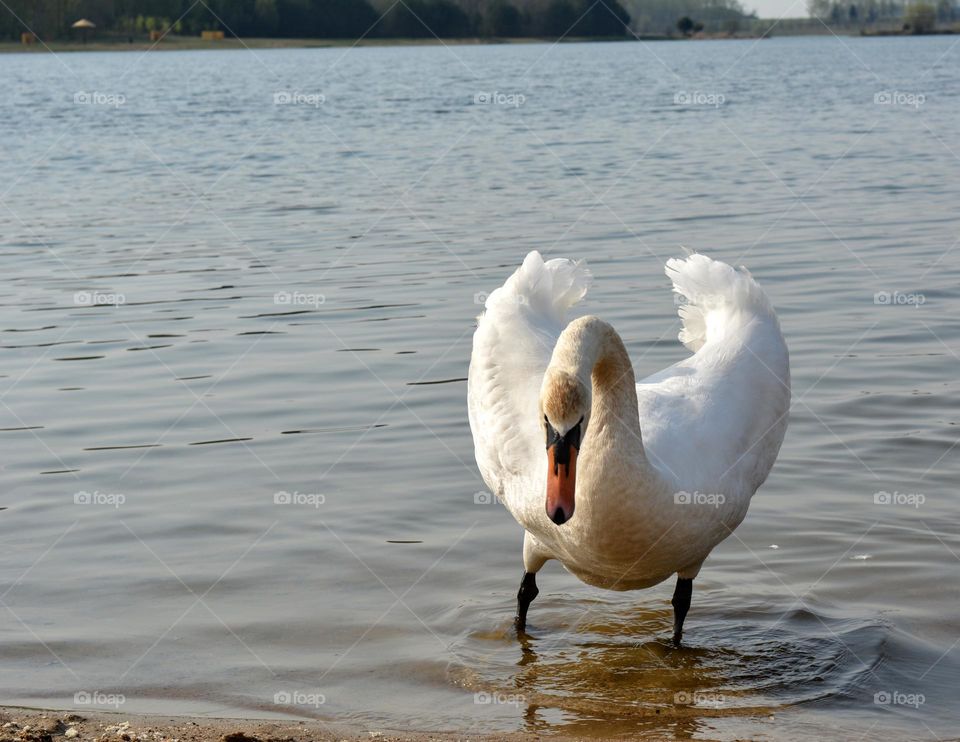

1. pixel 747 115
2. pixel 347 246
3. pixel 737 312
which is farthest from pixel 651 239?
pixel 747 115

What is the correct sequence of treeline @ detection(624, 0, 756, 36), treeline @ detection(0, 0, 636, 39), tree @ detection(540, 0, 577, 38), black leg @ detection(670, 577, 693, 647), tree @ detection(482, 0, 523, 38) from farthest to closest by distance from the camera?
treeline @ detection(624, 0, 756, 36) → tree @ detection(540, 0, 577, 38) → tree @ detection(482, 0, 523, 38) → treeline @ detection(0, 0, 636, 39) → black leg @ detection(670, 577, 693, 647)

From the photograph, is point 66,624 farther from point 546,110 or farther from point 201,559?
point 546,110

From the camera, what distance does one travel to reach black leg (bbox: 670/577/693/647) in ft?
18.6

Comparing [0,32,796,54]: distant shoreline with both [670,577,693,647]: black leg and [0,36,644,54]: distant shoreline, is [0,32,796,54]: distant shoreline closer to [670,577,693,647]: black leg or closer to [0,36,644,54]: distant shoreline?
[0,36,644,54]: distant shoreline

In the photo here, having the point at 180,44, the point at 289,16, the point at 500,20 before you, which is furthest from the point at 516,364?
the point at 180,44

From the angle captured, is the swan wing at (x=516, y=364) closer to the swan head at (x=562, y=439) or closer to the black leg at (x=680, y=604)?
the swan head at (x=562, y=439)

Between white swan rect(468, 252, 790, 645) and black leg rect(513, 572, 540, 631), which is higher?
white swan rect(468, 252, 790, 645)

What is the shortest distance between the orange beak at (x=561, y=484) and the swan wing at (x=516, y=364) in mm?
651

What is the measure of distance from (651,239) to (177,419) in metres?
7.07

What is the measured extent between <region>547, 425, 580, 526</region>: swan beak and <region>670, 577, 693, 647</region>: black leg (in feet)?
4.85

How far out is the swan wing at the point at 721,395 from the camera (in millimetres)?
5207

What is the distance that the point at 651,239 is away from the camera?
14.3 m

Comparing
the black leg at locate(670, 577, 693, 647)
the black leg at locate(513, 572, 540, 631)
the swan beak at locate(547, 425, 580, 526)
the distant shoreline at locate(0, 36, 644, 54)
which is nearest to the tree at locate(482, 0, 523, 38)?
the distant shoreline at locate(0, 36, 644, 54)

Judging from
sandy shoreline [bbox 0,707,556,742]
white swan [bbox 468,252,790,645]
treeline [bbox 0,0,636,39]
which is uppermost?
treeline [bbox 0,0,636,39]
